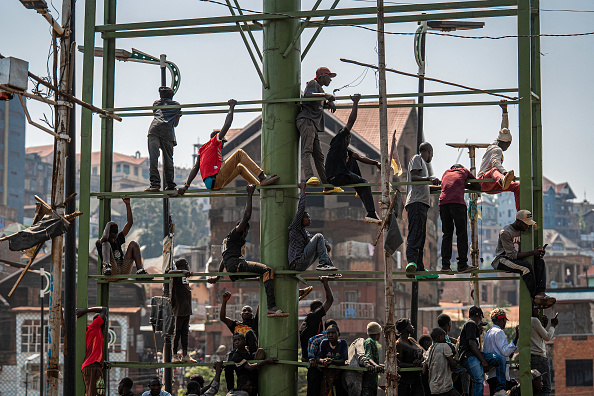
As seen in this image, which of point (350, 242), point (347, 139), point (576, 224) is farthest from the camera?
point (576, 224)

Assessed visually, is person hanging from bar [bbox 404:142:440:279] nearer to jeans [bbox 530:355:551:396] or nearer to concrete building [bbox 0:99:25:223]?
jeans [bbox 530:355:551:396]

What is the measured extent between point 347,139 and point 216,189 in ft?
7.82

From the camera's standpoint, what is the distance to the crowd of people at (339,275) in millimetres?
12773

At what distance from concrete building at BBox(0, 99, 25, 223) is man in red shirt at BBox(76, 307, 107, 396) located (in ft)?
293

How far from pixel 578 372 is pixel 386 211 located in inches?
1561

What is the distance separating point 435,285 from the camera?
214 feet

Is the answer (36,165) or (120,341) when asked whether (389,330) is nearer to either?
(120,341)

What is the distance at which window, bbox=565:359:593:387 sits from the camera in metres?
48.1

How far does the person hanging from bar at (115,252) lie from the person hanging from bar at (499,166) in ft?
19.4

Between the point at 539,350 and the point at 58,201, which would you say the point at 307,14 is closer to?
the point at 58,201

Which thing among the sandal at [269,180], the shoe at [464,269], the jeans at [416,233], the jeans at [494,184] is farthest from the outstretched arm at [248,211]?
the jeans at [494,184]

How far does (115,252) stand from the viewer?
1441cm

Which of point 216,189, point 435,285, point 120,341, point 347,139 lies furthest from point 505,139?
point 435,285

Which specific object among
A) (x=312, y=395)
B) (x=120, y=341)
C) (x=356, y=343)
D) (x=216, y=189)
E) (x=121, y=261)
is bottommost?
(x=120, y=341)
